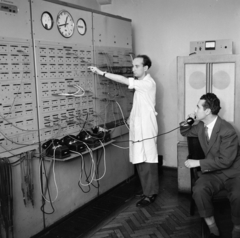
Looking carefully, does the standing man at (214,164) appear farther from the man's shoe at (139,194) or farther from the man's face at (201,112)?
the man's shoe at (139,194)

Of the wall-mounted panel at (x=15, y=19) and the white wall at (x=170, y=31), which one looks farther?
the white wall at (x=170, y=31)

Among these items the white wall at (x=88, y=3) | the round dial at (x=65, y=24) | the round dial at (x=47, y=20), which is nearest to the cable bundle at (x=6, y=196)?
the round dial at (x=47, y=20)

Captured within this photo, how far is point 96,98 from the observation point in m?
3.76

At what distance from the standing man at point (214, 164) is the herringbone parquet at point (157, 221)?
36cm

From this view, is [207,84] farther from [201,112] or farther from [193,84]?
[201,112]

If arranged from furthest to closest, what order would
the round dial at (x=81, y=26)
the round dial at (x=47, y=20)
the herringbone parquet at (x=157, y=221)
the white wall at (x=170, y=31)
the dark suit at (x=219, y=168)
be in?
1. the white wall at (x=170, y=31)
2. the round dial at (x=81, y=26)
3. the herringbone parquet at (x=157, y=221)
4. the round dial at (x=47, y=20)
5. the dark suit at (x=219, y=168)

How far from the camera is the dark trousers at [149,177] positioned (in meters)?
3.79

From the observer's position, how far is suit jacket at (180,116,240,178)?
2965 millimetres

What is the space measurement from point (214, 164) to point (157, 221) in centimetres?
87

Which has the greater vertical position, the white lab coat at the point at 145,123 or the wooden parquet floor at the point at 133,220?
the white lab coat at the point at 145,123

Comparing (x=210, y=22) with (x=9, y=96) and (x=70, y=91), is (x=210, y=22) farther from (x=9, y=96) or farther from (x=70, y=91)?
(x=9, y=96)

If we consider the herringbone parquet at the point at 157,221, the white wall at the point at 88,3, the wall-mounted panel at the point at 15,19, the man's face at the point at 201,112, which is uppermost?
the white wall at the point at 88,3

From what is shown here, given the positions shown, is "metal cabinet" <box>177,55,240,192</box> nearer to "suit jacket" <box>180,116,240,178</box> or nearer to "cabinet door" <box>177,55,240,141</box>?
"cabinet door" <box>177,55,240,141</box>

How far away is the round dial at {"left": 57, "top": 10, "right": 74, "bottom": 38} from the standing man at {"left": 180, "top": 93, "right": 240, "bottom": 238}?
1.50 metres
